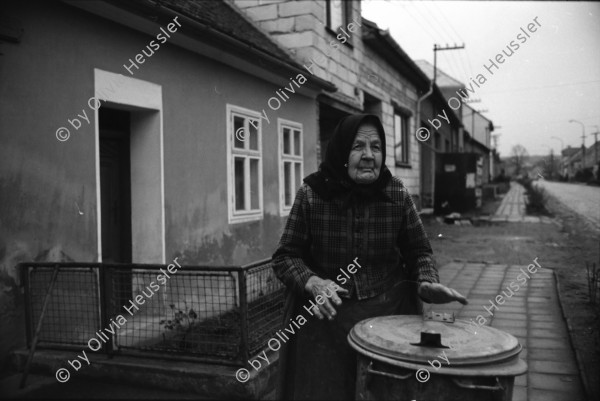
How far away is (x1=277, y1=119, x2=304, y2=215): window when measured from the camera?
8445 mm

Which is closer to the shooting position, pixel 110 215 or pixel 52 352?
pixel 52 352

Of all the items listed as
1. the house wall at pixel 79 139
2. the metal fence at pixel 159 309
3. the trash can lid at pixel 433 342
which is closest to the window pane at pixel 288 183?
the house wall at pixel 79 139

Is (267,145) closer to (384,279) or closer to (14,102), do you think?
(14,102)

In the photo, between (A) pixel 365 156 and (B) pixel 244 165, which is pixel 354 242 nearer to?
(A) pixel 365 156

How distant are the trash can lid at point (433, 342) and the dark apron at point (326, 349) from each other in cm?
22

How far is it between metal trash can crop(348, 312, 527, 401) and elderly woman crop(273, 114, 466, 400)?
38 centimetres

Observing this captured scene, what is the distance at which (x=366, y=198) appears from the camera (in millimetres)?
2740

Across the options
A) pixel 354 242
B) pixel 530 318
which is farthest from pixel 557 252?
pixel 354 242

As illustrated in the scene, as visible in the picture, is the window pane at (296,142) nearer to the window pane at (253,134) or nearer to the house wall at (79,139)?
the window pane at (253,134)

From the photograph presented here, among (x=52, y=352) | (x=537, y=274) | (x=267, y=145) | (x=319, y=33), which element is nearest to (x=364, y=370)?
(x=52, y=352)

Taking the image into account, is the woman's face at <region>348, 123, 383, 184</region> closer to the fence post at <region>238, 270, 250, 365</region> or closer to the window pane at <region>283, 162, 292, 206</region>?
the fence post at <region>238, 270, 250, 365</region>

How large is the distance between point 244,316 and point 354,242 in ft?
5.30

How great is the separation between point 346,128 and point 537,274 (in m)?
7.52

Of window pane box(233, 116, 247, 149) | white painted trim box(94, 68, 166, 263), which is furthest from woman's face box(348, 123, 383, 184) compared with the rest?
window pane box(233, 116, 247, 149)
